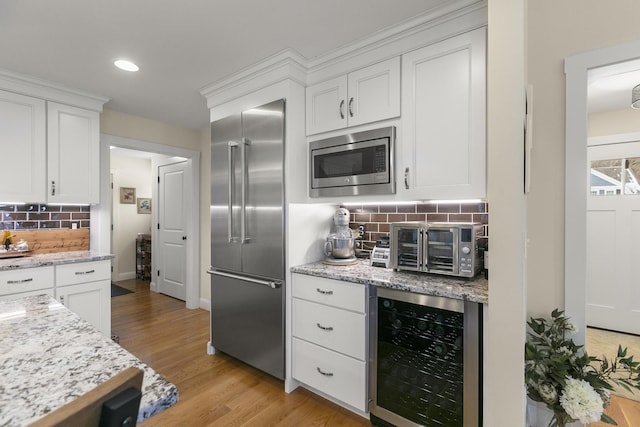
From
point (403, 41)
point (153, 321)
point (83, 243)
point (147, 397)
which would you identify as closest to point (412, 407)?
point (147, 397)

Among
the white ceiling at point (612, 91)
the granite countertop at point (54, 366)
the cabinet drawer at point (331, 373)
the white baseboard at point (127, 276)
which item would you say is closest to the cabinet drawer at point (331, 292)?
the cabinet drawer at point (331, 373)

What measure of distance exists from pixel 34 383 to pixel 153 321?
11.4 feet

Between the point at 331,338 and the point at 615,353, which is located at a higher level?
the point at 331,338

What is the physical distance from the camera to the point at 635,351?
274 centimetres

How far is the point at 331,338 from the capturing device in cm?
209

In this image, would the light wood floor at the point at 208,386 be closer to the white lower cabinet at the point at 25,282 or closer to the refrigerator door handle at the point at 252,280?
the refrigerator door handle at the point at 252,280

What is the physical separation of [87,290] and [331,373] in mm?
2343

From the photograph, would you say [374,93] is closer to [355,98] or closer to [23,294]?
[355,98]

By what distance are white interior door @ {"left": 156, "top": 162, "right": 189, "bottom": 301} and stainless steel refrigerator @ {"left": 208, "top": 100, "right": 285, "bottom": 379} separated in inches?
76.3

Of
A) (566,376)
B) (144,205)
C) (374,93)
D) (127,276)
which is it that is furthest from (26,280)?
(144,205)

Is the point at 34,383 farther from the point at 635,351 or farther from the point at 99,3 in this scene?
the point at 635,351

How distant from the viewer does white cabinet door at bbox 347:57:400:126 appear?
201 centimetres

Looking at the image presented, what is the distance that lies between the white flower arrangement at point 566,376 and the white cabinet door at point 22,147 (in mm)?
3986

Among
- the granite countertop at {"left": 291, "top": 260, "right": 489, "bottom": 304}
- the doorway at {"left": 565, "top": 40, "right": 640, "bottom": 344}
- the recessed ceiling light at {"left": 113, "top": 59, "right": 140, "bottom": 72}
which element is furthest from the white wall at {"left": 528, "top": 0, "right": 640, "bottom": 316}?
the recessed ceiling light at {"left": 113, "top": 59, "right": 140, "bottom": 72}
